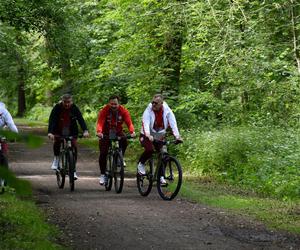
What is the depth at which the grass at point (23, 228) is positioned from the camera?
681cm

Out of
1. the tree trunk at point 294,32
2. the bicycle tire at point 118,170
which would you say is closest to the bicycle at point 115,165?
the bicycle tire at point 118,170

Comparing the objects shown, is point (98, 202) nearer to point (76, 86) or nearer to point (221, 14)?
point (221, 14)

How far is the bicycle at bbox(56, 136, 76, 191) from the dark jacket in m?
0.21

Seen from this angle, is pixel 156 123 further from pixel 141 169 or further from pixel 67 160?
pixel 67 160

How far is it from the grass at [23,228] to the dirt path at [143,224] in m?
0.26

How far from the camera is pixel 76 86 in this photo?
931 inches

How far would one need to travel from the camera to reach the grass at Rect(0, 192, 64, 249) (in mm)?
6807

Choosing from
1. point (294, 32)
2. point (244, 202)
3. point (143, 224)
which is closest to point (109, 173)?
point (244, 202)

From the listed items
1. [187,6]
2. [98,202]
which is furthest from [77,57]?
[98,202]

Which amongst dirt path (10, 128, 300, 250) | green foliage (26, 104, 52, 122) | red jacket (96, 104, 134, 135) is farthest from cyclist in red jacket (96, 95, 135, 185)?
green foliage (26, 104, 52, 122)

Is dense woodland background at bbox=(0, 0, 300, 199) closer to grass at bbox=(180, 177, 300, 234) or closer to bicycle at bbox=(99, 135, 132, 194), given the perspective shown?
grass at bbox=(180, 177, 300, 234)

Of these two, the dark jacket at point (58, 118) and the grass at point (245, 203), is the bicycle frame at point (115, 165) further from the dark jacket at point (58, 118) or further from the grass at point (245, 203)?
the grass at point (245, 203)

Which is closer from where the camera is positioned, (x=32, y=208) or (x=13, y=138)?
(x=13, y=138)

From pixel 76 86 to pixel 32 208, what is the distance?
14.3 metres
